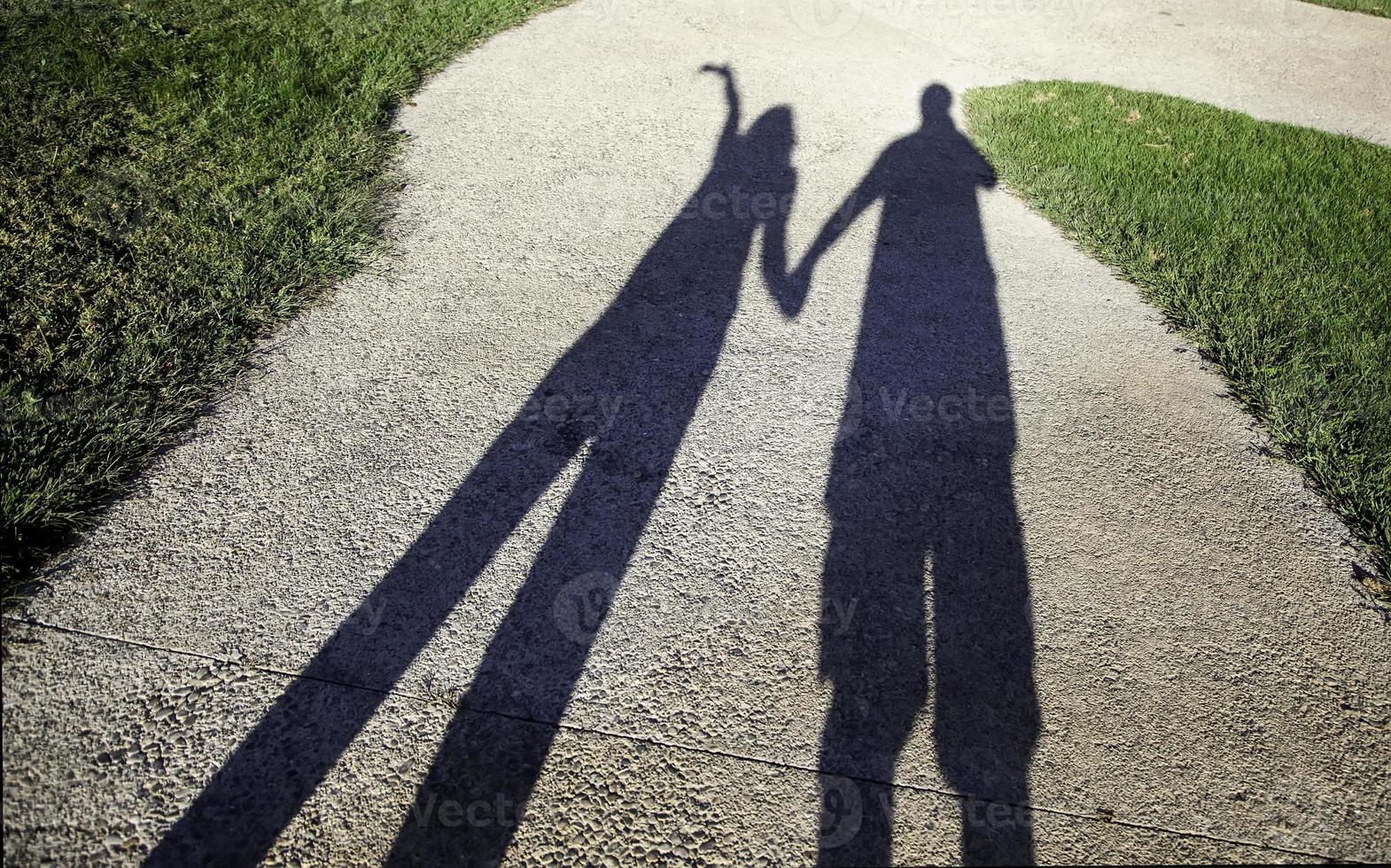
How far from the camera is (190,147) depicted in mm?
5422

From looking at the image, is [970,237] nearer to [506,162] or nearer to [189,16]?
[506,162]

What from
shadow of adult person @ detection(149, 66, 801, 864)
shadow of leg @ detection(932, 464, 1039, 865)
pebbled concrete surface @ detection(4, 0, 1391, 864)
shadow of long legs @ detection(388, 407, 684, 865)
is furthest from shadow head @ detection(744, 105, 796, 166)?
shadow of leg @ detection(932, 464, 1039, 865)

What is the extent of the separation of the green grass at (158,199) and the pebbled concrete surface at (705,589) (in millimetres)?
286

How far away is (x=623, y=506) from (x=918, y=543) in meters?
1.29

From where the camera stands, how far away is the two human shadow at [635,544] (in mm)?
2461

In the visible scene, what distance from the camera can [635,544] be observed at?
324 cm

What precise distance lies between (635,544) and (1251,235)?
501 centimetres

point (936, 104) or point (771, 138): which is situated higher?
point (936, 104)
